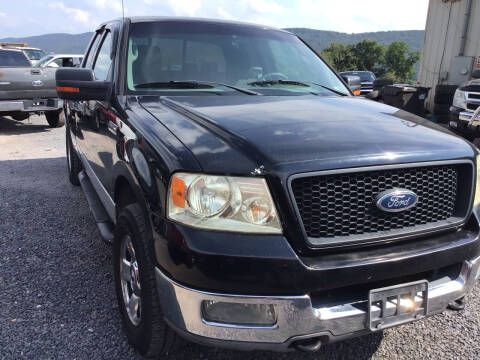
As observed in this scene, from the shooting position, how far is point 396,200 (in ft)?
5.93

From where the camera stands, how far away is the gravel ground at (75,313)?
2.29 meters

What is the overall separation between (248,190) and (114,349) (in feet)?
4.14

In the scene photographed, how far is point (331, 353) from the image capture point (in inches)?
90.7

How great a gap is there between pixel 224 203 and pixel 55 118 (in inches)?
386

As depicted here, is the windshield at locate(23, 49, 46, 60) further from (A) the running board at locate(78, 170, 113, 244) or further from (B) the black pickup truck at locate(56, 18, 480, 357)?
(B) the black pickup truck at locate(56, 18, 480, 357)

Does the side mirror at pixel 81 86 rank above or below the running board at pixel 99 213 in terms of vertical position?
above

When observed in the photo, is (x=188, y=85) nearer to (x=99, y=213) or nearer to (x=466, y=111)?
(x=99, y=213)

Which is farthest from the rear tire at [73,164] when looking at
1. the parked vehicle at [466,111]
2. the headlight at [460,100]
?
the headlight at [460,100]

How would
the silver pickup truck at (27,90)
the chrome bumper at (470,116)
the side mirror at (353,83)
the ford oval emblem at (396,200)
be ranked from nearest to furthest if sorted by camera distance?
the ford oval emblem at (396,200)
the side mirror at (353,83)
the chrome bumper at (470,116)
the silver pickup truck at (27,90)

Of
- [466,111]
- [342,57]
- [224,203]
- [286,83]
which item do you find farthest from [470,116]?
[342,57]

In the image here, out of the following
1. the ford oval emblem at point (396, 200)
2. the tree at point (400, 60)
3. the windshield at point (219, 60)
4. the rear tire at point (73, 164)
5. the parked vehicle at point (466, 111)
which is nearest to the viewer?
the ford oval emblem at point (396, 200)

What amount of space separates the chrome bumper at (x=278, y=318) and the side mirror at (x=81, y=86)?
4.63ft

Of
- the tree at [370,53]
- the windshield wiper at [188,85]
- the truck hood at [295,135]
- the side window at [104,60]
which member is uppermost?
the tree at [370,53]

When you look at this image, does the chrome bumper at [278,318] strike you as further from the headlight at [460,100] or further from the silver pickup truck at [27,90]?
the silver pickup truck at [27,90]
